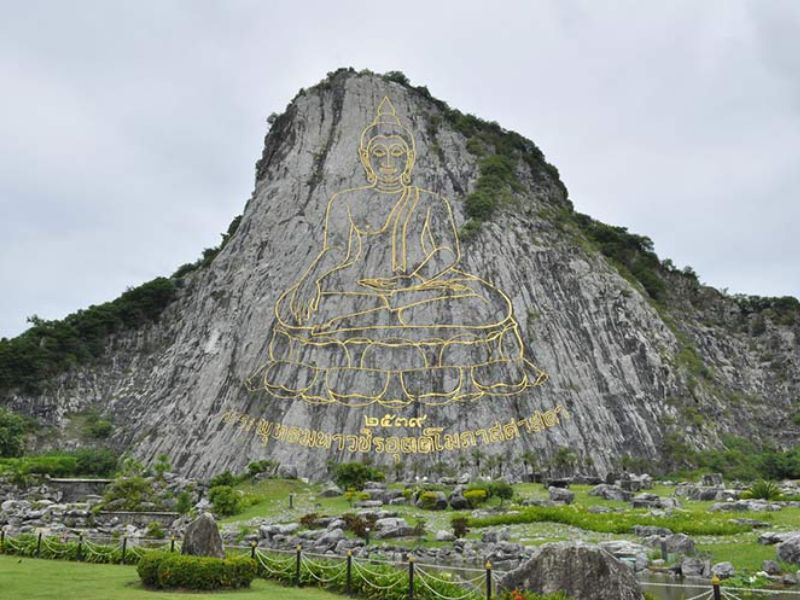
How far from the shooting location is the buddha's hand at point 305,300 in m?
39.0

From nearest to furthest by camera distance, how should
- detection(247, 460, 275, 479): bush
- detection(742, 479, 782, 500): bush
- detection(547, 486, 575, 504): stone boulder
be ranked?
detection(547, 486, 575, 504): stone boulder → detection(742, 479, 782, 500): bush → detection(247, 460, 275, 479): bush

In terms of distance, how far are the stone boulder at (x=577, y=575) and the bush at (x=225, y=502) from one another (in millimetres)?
16353

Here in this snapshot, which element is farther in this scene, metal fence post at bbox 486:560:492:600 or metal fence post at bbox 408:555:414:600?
metal fence post at bbox 408:555:414:600

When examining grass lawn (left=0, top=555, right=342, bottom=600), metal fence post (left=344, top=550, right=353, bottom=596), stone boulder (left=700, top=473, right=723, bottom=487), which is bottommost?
grass lawn (left=0, top=555, right=342, bottom=600)

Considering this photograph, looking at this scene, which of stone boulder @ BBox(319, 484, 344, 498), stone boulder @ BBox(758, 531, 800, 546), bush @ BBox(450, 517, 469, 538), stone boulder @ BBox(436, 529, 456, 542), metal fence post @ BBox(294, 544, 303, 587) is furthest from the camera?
stone boulder @ BBox(319, 484, 344, 498)

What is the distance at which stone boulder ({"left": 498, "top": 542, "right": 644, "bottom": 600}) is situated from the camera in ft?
30.0

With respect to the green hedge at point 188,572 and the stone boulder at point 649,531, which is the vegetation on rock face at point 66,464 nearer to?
the green hedge at point 188,572

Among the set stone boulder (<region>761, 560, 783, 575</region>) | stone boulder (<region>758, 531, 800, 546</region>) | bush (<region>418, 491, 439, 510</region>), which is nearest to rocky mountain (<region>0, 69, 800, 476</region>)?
bush (<region>418, 491, 439, 510</region>)

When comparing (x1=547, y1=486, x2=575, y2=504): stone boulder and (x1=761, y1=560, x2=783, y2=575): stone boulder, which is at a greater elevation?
(x1=547, y1=486, x2=575, y2=504): stone boulder

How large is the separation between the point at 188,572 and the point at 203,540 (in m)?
1.30

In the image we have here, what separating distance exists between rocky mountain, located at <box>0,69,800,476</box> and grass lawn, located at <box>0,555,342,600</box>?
18946mm

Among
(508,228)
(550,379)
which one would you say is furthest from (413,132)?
(550,379)

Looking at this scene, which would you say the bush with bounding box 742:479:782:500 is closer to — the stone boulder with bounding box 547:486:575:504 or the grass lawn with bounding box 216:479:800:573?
the grass lawn with bounding box 216:479:800:573

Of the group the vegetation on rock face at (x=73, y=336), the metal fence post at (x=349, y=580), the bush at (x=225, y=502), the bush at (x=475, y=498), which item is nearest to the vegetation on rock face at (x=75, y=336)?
the vegetation on rock face at (x=73, y=336)
